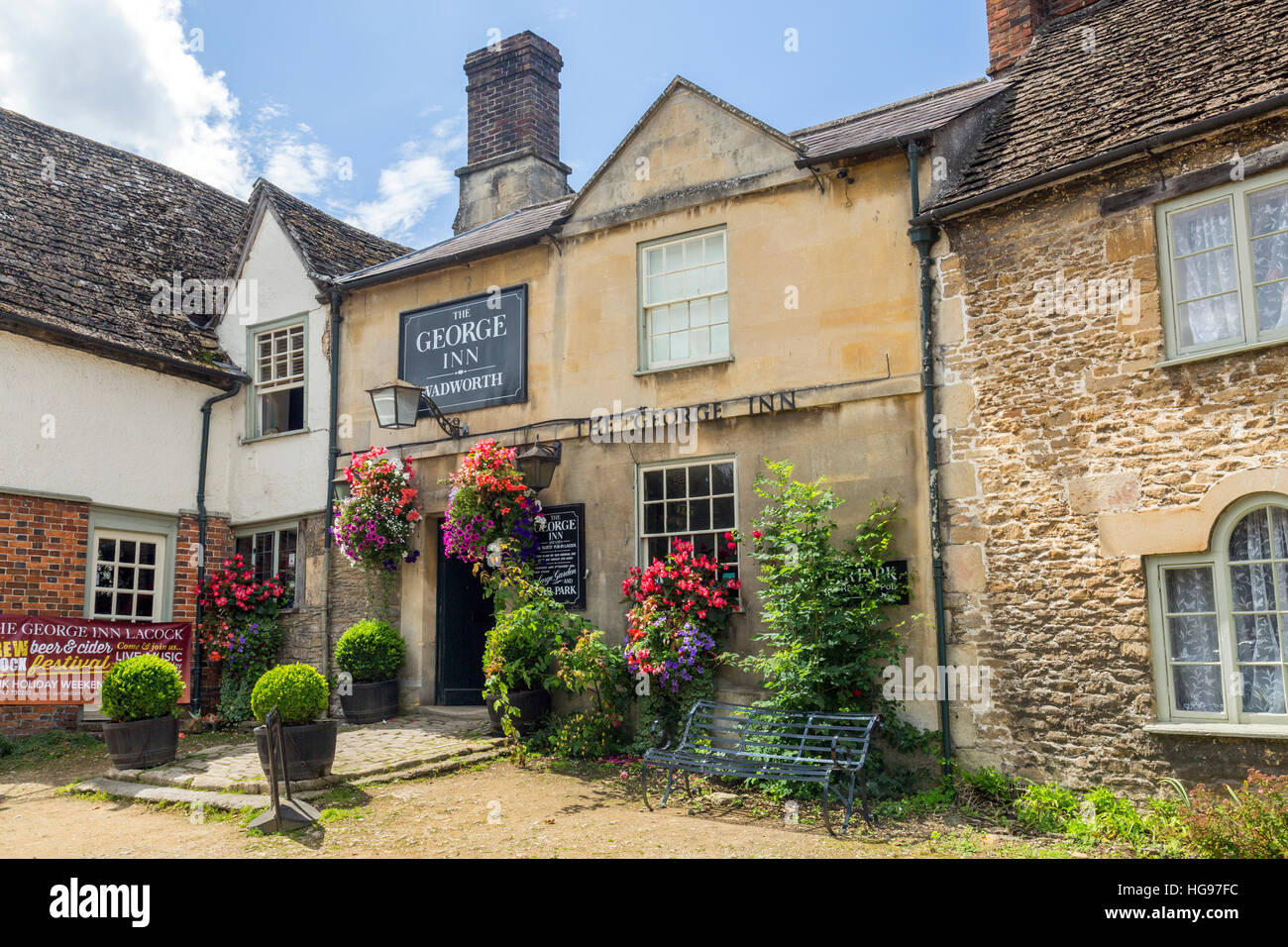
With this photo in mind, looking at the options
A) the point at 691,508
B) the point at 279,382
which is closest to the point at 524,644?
the point at 691,508

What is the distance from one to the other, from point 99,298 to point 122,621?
429 cm

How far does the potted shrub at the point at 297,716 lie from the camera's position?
352 inches

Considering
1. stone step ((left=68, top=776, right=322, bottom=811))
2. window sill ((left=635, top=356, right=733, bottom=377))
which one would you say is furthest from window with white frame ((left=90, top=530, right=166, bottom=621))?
window sill ((left=635, top=356, right=733, bottom=377))

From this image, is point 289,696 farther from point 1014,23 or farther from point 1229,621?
point 1014,23

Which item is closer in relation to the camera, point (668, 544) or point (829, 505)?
point (829, 505)

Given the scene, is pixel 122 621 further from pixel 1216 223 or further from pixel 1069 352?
pixel 1216 223

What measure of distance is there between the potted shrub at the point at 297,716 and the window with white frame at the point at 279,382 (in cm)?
625

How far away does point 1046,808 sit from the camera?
817cm

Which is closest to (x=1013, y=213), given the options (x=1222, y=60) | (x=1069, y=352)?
(x=1069, y=352)

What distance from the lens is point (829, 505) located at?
31.4ft

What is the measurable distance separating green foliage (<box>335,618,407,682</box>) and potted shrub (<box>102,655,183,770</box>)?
8.15 feet

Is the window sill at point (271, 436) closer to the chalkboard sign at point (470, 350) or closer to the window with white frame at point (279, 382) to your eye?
the window with white frame at point (279, 382)

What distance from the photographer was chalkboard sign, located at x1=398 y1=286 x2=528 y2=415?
12.6 m

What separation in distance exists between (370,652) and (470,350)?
12.8 ft
